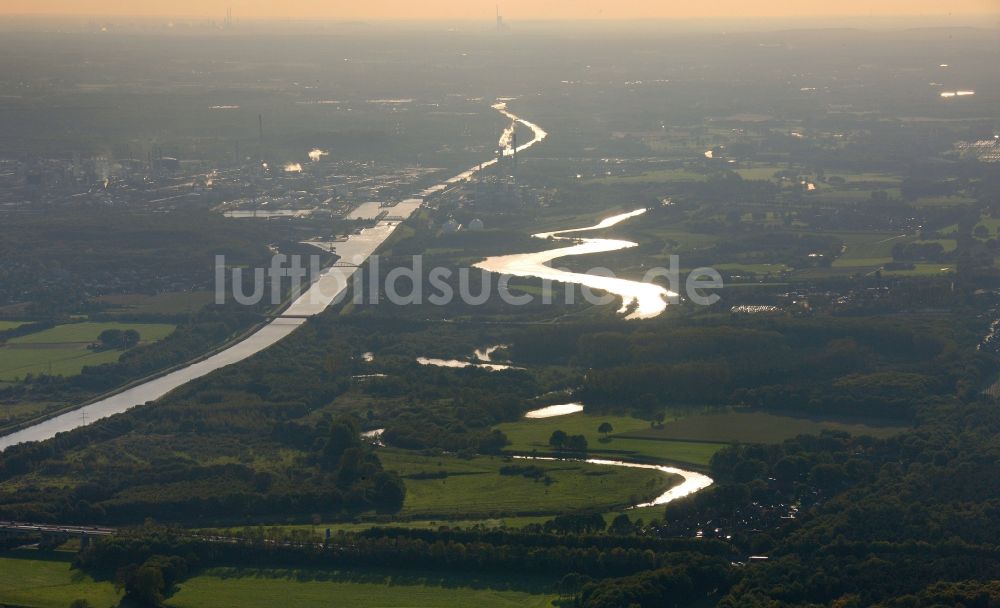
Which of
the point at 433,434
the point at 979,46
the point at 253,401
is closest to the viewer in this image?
the point at 433,434

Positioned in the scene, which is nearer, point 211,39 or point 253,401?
point 253,401

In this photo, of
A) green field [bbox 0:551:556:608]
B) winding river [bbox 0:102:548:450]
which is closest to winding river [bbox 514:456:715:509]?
green field [bbox 0:551:556:608]

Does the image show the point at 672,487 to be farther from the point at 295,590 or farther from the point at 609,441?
the point at 295,590

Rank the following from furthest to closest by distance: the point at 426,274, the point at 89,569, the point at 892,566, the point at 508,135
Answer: the point at 508,135 → the point at 426,274 → the point at 89,569 → the point at 892,566

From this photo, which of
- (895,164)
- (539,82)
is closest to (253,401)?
(895,164)

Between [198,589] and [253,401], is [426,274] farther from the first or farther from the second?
[198,589]

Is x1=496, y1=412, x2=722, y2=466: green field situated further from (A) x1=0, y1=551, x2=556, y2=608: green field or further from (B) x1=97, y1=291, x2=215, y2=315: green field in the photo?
(B) x1=97, y1=291, x2=215, y2=315: green field
